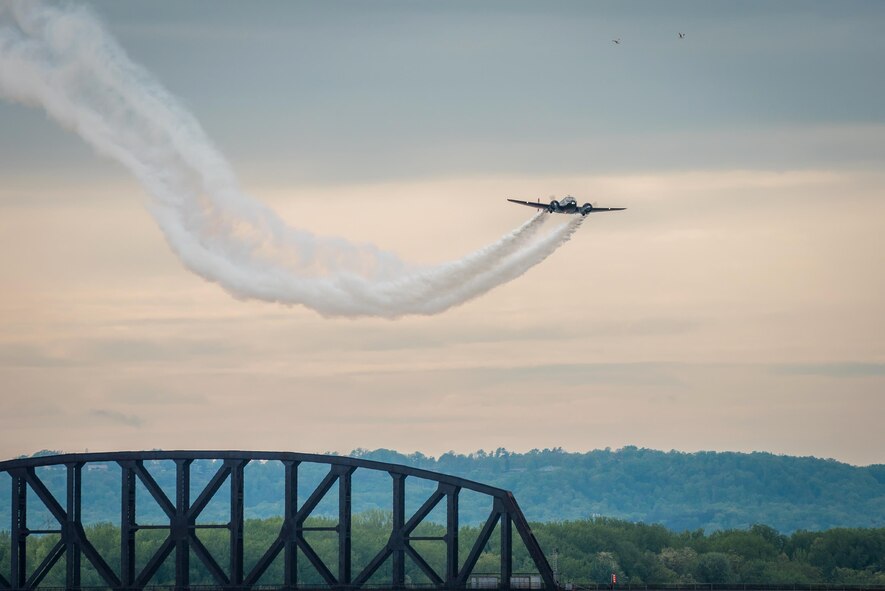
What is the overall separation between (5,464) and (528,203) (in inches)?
2188

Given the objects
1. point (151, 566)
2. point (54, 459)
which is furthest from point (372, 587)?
point (54, 459)

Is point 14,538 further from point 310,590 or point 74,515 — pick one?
point 310,590

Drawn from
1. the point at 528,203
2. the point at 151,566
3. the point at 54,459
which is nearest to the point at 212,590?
the point at 151,566

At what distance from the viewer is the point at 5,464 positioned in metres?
172

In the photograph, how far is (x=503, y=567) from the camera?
6363 inches

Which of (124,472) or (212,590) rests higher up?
(124,472)

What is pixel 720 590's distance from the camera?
174625 millimetres

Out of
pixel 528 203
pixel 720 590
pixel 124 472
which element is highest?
pixel 528 203

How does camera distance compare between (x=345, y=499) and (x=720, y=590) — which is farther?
(x=720, y=590)

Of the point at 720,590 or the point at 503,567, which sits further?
the point at 720,590

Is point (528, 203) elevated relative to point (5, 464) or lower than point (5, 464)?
elevated

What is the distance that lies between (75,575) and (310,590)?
74.7ft

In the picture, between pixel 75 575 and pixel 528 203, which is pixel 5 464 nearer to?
pixel 75 575

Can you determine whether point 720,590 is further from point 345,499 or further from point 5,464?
point 5,464
